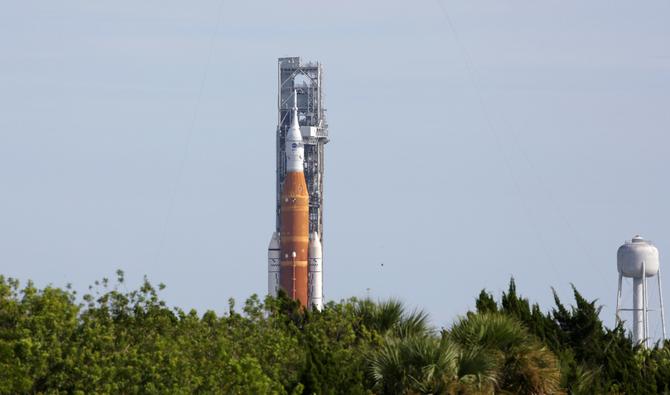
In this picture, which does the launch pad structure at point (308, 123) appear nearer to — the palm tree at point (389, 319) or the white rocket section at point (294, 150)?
the white rocket section at point (294, 150)

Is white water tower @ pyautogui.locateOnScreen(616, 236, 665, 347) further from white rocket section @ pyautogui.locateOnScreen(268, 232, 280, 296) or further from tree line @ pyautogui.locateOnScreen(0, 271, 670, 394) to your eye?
tree line @ pyautogui.locateOnScreen(0, 271, 670, 394)

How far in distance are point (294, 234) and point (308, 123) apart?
9.04 meters

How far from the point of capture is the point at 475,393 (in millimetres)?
36469

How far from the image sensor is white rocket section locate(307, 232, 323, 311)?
126062mm

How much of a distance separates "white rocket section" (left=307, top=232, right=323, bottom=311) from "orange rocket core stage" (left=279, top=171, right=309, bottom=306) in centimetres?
88

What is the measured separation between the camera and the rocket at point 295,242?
123 m

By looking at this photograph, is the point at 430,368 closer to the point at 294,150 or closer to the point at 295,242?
A: the point at 294,150

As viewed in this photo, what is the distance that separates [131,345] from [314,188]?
277 ft

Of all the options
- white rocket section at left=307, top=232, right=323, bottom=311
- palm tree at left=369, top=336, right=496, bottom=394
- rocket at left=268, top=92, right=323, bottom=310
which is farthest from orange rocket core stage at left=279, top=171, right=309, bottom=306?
palm tree at left=369, top=336, right=496, bottom=394

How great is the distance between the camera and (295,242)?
124m

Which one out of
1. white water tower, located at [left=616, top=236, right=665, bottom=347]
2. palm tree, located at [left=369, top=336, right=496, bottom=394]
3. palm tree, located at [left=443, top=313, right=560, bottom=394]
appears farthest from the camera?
white water tower, located at [left=616, top=236, right=665, bottom=347]

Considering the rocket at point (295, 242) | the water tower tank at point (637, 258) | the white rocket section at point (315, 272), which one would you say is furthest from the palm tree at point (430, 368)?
the white rocket section at point (315, 272)

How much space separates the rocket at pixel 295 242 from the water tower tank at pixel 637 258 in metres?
24.6

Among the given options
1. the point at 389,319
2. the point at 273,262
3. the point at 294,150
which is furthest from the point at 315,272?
the point at 389,319
